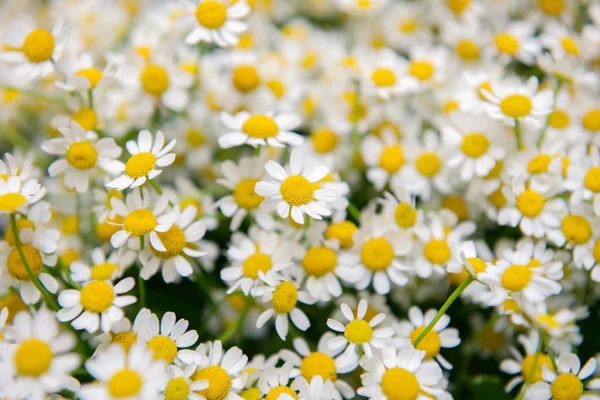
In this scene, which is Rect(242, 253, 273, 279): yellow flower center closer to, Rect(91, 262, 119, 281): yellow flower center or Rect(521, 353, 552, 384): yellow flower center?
Rect(91, 262, 119, 281): yellow flower center

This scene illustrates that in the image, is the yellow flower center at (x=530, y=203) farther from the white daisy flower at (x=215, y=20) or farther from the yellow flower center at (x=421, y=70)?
the white daisy flower at (x=215, y=20)

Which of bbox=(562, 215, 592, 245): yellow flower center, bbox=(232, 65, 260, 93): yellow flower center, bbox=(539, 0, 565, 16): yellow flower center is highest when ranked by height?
bbox=(539, 0, 565, 16): yellow flower center

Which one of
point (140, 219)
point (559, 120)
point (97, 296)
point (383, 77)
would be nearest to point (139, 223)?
point (140, 219)

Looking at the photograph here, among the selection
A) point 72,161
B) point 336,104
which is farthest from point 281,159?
point 72,161

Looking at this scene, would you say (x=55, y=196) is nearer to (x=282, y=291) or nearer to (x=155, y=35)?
(x=155, y=35)

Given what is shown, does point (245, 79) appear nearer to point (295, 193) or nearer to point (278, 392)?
point (295, 193)

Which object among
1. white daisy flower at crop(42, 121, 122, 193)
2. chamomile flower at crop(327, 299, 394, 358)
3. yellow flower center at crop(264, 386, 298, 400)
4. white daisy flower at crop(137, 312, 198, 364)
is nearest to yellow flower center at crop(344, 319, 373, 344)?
chamomile flower at crop(327, 299, 394, 358)

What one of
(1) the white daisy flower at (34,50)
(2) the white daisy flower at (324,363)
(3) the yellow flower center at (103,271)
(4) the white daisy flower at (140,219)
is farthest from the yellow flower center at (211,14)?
(2) the white daisy flower at (324,363)
